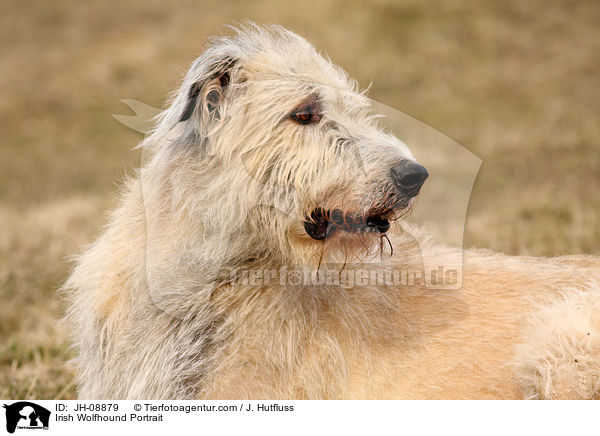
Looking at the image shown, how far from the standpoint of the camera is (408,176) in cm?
328

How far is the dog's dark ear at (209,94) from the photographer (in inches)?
138

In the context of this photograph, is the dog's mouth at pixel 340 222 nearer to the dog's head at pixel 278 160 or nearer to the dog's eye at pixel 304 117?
the dog's head at pixel 278 160

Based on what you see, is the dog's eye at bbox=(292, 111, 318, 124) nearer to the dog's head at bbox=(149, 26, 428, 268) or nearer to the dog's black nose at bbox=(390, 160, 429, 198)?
the dog's head at bbox=(149, 26, 428, 268)

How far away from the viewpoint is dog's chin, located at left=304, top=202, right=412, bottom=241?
132 inches

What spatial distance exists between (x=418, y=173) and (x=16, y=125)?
2259cm

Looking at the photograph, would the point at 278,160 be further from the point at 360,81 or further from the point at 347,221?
the point at 360,81

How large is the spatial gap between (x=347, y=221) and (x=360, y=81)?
17.0 m

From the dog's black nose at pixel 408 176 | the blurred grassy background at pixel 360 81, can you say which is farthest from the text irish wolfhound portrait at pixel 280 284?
the blurred grassy background at pixel 360 81

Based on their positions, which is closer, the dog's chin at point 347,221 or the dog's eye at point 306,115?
the dog's chin at point 347,221

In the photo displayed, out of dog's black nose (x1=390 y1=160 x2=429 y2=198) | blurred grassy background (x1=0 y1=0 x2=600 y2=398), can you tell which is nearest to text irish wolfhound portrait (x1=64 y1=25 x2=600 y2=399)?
dog's black nose (x1=390 y1=160 x2=429 y2=198)

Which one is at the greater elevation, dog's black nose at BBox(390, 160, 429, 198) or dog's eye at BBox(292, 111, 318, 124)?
dog's eye at BBox(292, 111, 318, 124)

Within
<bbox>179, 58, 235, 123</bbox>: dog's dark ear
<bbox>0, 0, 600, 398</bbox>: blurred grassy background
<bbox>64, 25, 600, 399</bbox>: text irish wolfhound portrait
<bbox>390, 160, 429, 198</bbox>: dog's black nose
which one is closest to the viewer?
<bbox>390, 160, 429, 198</bbox>: dog's black nose

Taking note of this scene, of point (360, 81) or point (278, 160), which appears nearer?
point (278, 160)

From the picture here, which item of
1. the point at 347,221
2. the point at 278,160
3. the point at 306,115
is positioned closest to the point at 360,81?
the point at 306,115
